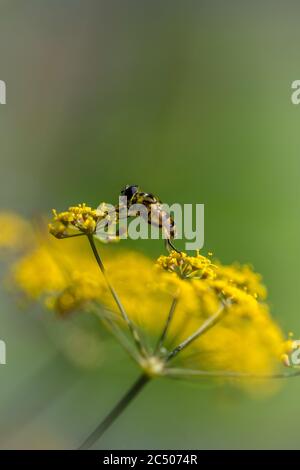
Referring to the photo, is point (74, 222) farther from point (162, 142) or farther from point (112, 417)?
point (162, 142)

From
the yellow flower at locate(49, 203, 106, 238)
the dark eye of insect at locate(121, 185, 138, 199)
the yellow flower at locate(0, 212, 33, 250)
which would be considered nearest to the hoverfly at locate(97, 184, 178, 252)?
the dark eye of insect at locate(121, 185, 138, 199)

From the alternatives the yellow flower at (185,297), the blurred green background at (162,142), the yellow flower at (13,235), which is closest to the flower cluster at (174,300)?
the yellow flower at (185,297)

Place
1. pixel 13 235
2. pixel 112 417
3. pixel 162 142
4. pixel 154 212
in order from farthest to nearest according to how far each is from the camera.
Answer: pixel 162 142, pixel 13 235, pixel 154 212, pixel 112 417

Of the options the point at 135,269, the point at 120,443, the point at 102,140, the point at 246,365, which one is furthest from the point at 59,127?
the point at 246,365

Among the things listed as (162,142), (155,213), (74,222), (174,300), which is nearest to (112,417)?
(174,300)

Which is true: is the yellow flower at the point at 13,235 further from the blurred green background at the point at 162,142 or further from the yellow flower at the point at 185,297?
the blurred green background at the point at 162,142

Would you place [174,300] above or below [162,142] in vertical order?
below
